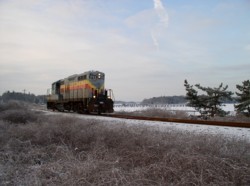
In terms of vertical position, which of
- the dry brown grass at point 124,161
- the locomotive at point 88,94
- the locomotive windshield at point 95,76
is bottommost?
the dry brown grass at point 124,161

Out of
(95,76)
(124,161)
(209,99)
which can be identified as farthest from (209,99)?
(124,161)

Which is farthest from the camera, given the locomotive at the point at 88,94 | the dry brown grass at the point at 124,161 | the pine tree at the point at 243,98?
the pine tree at the point at 243,98

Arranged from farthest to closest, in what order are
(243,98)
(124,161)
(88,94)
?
1. (243,98)
2. (88,94)
3. (124,161)

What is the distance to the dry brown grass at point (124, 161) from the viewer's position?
5.57 meters

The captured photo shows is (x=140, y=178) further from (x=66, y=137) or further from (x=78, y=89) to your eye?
(x=78, y=89)

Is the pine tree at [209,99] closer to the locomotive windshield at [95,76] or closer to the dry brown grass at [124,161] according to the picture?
the locomotive windshield at [95,76]

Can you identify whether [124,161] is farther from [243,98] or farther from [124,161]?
[243,98]

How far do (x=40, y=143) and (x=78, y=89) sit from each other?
17.5 metres

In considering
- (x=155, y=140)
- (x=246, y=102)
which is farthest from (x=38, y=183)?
(x=246, y=102)

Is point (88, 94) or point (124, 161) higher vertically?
point (88, 94)

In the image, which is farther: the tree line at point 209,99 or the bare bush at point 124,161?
the tree line at point 209,99

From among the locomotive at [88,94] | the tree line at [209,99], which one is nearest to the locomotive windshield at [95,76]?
the locomotive at [88,94]

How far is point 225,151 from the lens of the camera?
6.78m

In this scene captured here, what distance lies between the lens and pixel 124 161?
7.14m
